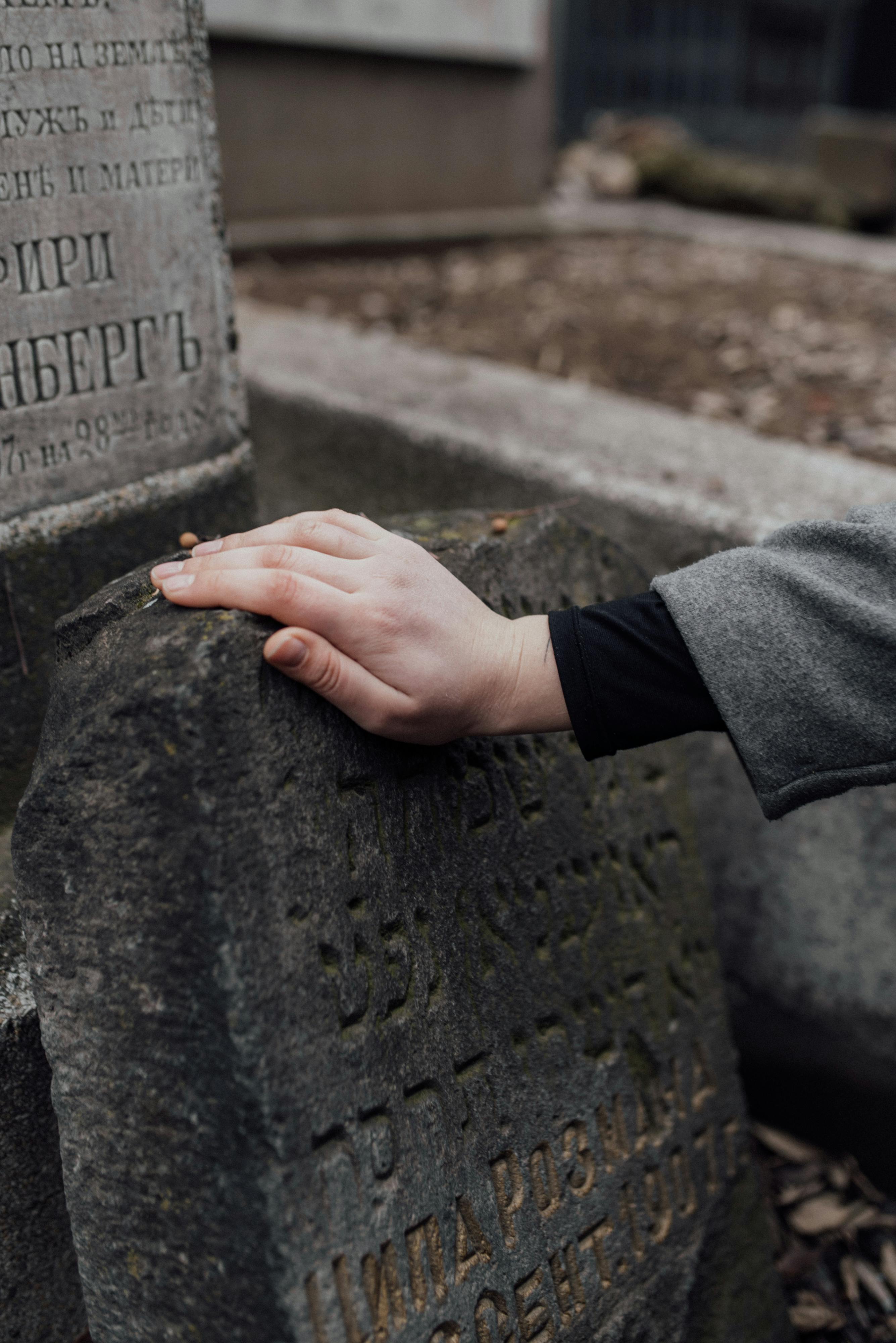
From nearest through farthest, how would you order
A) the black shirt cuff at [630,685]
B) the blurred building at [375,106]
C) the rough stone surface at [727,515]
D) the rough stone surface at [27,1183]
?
the black shirt cuff at [630,685]
the rough stone surface at [27,1183]
the rough stone surface at [727,515]
the blurred building at [375,106]

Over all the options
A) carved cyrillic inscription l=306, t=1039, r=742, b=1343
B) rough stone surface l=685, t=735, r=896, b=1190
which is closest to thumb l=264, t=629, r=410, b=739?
carved cyrillic inscription l=306, t=1039, r=742, b=1343

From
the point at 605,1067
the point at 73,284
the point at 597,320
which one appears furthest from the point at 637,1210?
the point at 597,320

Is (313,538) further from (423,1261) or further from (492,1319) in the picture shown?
(492,1319)

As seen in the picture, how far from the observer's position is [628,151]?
8.98m

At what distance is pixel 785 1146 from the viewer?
2.63 metres

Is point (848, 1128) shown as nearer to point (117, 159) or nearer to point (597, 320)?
point (117, 159)

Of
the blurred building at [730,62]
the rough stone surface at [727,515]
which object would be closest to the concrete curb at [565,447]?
the rough stone surface at [727,515]

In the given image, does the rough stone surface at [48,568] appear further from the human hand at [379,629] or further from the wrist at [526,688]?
the wrist at [526,688]

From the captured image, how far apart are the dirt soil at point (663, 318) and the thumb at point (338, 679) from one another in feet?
7.17

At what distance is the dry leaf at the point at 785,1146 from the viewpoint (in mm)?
2605

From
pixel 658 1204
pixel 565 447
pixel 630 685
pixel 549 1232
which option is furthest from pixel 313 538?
pixel 565 447

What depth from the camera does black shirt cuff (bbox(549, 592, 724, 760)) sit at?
144cm

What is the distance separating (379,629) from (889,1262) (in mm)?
1907

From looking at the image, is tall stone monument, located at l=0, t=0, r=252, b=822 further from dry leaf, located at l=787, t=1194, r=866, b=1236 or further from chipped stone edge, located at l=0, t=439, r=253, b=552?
dry leaf, located at l=787, t=1194, r=866, b=1236
